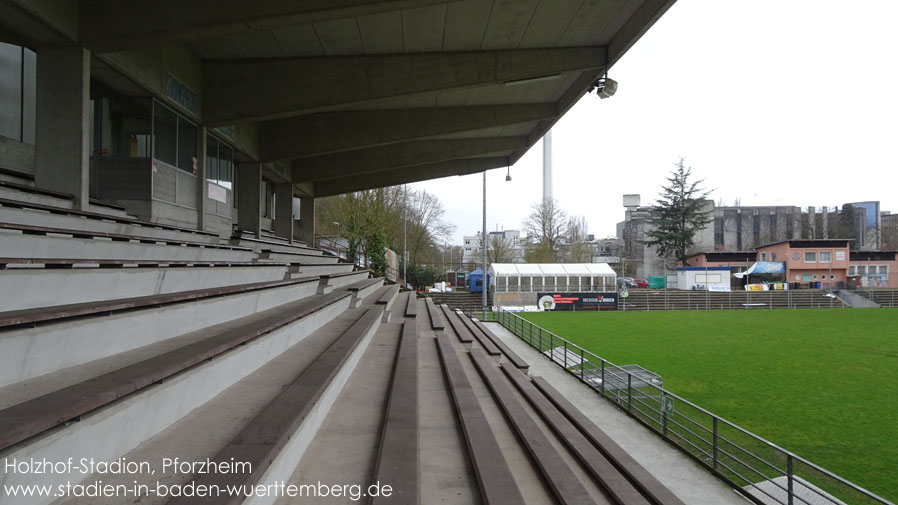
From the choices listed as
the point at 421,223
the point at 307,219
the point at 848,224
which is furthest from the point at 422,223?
the point at 848,224

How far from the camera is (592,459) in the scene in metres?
4.12

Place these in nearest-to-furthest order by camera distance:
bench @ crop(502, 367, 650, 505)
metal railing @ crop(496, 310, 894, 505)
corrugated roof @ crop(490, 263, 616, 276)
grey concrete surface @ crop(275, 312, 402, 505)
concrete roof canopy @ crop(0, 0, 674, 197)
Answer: grey concrete surface @ crop(275, 312, 402, 505) < bench @ crop(502, 367, 650, 505) < metal railing @ crop(496, 310, 894, 505) < concrete roof canopy @ crop(0, 0, 674, 197) < corrugated roof @ crop(490, 263, 616, 276)

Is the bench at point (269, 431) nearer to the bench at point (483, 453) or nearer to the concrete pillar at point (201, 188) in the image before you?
the bench at point (483, 453)

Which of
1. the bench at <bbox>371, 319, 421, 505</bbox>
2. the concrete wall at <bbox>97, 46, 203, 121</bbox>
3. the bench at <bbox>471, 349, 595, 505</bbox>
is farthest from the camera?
the concrete wall at <bbox>97, 46, 203, 121</bbox>

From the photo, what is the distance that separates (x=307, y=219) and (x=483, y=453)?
69.9ft

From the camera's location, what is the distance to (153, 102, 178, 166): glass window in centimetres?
891

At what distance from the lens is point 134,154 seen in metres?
8.98

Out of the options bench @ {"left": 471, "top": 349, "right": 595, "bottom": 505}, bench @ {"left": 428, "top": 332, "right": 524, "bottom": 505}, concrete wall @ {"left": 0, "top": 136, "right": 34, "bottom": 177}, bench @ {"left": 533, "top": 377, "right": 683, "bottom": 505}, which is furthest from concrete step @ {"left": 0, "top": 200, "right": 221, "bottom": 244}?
bench @ {"left": 533, "top": 377, "right": 683, "bottom": 505}

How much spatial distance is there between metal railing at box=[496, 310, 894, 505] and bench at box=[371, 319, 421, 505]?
4.23 metres

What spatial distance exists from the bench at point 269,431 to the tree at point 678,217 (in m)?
61.5

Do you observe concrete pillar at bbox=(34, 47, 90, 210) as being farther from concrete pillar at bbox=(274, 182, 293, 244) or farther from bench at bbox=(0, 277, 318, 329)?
concrete pillar at bbox=(274, 182, 293, 244)

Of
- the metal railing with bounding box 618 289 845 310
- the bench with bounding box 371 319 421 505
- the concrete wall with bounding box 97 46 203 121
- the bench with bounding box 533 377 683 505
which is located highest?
the concrete wall with bounding box 97 46 203 121

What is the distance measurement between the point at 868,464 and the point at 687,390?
4.40 metres

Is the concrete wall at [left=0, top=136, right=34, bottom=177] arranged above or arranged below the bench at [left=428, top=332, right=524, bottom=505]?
above
